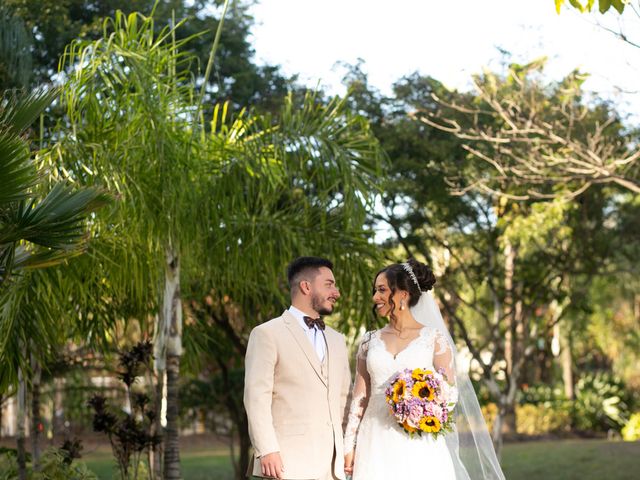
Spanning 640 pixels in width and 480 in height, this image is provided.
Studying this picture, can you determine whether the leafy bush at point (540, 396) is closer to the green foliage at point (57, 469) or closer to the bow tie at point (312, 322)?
the green foliage at point (57, 469)

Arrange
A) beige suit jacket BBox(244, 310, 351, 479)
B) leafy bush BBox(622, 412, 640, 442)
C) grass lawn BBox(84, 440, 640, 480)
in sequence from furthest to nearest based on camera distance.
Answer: leafy bush BBox(622, 412, 640, 442), grass lawn BBox(84, 440, 640, 480), beige suit jacket BBox(244, 310, 351, 479)

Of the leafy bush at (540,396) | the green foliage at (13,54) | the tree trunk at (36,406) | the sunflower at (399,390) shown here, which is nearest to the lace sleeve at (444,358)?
the sunflower at (399,390)

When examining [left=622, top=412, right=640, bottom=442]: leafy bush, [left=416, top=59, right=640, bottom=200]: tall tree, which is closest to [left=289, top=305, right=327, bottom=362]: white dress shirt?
[left=416, top=59, right=640, bottom=200]: tall tree

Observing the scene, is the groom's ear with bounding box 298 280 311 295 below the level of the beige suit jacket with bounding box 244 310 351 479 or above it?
above

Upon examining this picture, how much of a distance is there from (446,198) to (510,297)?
2915 millimetres

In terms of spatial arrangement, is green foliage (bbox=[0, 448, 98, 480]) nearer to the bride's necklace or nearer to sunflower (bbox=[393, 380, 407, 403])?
the bride's necklace

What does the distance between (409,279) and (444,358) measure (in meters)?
0.56

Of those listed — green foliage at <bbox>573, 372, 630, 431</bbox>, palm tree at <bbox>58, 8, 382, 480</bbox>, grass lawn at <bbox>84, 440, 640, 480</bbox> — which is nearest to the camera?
palm tree at <bbox>58, 8, 382, 480</bbox>

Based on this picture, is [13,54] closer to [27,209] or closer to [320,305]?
[27,209]

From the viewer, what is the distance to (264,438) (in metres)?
5.87

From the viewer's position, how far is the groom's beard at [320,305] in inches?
244

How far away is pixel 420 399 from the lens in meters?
6.49

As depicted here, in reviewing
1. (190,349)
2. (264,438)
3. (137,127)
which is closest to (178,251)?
(137,127)

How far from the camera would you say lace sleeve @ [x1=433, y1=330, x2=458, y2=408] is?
268 inches
